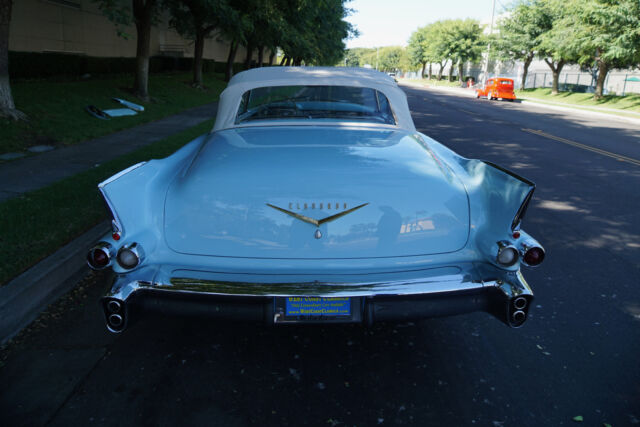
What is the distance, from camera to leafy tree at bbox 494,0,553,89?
133 feet

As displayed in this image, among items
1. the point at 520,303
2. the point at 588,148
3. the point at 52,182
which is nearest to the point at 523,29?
the point at 588,148

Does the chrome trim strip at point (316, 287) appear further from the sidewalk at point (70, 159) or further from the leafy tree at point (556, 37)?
the leafy tree at point (556, 37)

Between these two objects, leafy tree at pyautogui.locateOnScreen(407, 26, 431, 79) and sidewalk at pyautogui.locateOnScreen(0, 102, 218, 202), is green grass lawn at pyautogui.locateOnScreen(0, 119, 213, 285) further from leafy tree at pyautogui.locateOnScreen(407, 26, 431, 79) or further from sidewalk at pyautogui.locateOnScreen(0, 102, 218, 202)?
leafy tree at pyautogui.locateOnScreen(407, 26, 431, 79)

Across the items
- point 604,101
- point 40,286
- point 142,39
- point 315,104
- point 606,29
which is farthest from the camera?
point 604,101

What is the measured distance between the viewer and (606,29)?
90.9 ft

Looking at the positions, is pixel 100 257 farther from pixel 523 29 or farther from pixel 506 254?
pixel 523 29

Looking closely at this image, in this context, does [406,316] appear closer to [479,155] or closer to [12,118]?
[479,155]

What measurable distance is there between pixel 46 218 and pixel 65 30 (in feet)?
70.0

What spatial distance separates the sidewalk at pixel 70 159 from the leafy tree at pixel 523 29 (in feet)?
124

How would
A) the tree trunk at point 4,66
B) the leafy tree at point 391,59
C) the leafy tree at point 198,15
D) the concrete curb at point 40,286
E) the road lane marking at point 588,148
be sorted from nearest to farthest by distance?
the concrete curb at point 40,286, the tree trunk at point 4,66, the road lane marking at point 588,148, the leafy tree at point 198,15, the leafy tree at point 391,59

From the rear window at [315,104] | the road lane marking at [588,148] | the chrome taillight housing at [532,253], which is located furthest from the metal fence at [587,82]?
the chrome taillight housing at [532,253]

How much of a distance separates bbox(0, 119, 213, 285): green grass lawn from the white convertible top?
137 cm

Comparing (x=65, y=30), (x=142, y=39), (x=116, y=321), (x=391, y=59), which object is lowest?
(x=116, y=321)

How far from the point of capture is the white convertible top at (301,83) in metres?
4.11
